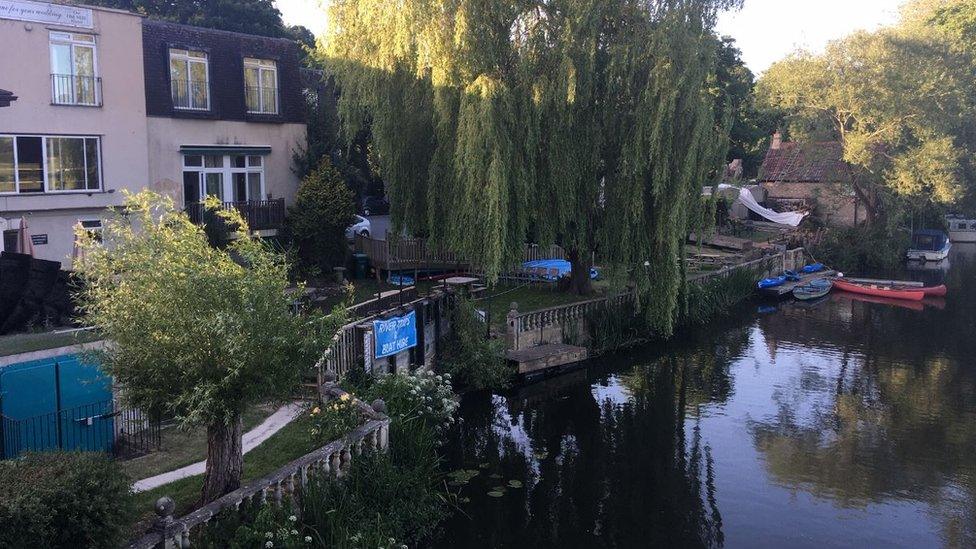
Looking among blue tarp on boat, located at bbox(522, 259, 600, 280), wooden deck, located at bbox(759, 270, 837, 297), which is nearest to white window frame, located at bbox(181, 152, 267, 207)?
blue tarp on boat, located at bbox(522, 259, 600, 280)

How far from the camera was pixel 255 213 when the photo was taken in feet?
85.7

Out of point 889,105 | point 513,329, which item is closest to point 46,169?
point 513,329

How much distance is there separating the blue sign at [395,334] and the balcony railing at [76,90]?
492 inches

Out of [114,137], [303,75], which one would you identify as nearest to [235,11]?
[303,75]

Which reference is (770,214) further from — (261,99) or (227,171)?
(227,171)

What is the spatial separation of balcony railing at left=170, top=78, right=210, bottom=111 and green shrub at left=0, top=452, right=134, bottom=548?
63.3 ft

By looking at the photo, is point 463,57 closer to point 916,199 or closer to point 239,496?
point 239,496

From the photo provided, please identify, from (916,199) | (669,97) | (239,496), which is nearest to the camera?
(239,496)

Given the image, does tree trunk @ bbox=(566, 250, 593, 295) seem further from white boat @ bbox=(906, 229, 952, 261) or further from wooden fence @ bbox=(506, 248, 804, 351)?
white boat @ bbox=(906, 229, 952, 261)

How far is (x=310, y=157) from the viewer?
28.0 meters

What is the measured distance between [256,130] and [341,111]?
4.88 meters

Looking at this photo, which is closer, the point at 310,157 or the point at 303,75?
the point at 310,157

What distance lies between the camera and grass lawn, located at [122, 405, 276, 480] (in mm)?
11001

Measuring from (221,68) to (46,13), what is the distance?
542 cm
